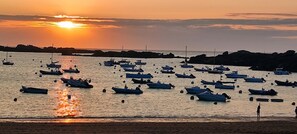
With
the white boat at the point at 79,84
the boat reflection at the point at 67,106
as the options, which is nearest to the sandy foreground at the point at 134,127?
the boat reflection at the point at 67,106

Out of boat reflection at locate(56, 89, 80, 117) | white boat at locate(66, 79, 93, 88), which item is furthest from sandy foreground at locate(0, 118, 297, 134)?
white boat at locate(66, 79, 93, 88)

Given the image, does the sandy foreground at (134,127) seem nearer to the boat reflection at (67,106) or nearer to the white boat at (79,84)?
the boat reflection at (67,106)

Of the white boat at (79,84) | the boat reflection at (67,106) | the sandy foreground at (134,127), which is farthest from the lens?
the white boat at (79,84)

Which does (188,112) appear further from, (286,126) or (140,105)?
(286,126)

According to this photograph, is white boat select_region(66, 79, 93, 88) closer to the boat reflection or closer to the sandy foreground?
the boat reflection

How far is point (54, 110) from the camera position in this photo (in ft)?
174

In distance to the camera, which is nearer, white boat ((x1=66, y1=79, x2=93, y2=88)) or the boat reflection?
the boat reflection

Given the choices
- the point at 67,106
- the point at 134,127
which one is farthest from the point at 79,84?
the point at 134,127

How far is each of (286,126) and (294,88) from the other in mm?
68675

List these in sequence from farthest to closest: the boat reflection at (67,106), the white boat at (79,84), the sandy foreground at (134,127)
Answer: the white boat at (79,84)
the boat reflection at (67,106)
the sandy foreground at (134,127)

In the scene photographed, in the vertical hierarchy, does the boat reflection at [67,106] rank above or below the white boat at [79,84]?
below

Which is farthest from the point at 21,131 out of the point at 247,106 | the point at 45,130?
the point at 247,106

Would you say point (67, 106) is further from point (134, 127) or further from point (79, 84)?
point (79, 84)

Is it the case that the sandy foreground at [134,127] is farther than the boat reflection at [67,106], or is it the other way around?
the boat reflection at [67,106]
